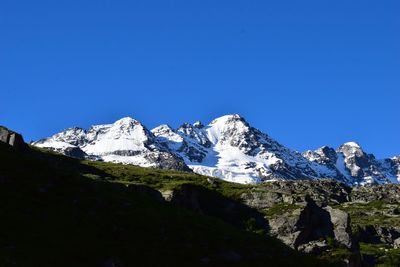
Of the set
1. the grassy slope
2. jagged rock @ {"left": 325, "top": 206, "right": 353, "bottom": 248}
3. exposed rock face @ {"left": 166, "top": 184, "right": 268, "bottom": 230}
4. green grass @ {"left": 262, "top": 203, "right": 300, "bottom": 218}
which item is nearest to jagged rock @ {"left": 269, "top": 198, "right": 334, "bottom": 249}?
jagged rock @ {"left": 325, "top": 206, "right": 353, "bottom": 248}

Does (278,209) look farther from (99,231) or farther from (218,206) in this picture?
(99,231)

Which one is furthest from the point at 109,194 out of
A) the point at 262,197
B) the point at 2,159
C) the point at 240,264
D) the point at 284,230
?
the point at 262,197

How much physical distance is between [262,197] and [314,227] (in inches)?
609

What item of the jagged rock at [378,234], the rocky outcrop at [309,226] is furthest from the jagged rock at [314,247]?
the jagged rock at [378,234]

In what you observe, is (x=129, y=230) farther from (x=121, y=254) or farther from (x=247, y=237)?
(x=247, y=237)

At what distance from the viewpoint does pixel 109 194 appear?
4422cm

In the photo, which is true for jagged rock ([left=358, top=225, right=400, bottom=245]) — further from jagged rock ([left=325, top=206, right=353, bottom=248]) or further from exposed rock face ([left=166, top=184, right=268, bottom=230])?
exposed rock face ([left=166, top=184, right=268, bottom=230])

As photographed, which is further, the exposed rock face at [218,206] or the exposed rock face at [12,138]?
the exposed rock face at [218,206]

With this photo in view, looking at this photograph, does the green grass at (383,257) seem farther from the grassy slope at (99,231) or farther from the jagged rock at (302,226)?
the grassy slope at (99,231)

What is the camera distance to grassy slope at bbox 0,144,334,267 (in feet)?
109

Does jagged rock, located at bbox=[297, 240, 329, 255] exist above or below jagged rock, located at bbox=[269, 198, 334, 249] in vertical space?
below

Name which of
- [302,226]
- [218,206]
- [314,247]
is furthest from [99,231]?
[218,206]

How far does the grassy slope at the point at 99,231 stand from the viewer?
109 ft

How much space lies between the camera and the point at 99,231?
36438 millimetres
